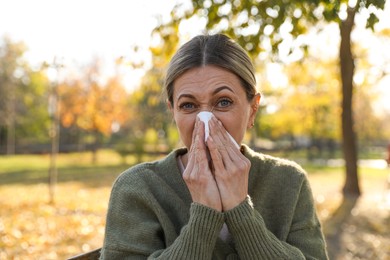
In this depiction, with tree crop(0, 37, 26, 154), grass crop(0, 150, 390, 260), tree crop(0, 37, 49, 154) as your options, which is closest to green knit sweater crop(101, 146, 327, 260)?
grass crop(0, 150, 390, 260)

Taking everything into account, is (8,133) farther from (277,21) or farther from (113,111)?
(277,21)

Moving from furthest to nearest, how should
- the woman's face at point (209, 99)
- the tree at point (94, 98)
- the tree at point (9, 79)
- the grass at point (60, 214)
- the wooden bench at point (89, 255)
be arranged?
the tree at point (9, 79) → the tree at point (94, 98) → the grass at point (60, 214) → the wooden bench at point (89, 255) → the woman's face at point (209, 99)

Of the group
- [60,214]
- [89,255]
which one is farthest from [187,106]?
[60,214]

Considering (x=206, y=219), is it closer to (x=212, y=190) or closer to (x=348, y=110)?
(x=212, y=190)

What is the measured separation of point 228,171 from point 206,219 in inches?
8.4

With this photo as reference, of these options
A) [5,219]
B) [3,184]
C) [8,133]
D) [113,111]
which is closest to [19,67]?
[8,133]

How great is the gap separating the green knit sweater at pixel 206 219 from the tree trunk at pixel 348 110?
1044 cm

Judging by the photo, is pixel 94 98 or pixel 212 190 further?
pixel 94 98

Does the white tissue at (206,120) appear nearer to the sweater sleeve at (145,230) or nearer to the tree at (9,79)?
the sweater sleeve at (145,230)

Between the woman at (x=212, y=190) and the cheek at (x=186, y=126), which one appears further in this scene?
the cheek at (x=186, y=126)

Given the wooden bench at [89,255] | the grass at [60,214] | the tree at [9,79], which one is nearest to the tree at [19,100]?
the tree at [9,79]

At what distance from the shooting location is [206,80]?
1.98m

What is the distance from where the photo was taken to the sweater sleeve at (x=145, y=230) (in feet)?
5.76

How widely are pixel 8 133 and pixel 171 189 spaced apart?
132 feet
